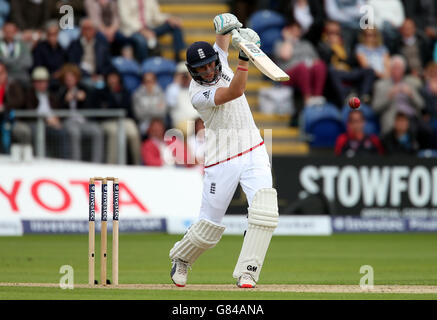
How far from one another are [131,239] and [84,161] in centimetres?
176

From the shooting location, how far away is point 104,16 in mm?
18891

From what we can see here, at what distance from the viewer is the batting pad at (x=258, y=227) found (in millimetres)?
8727

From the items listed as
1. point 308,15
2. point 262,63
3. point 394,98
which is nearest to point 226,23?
point 262,63

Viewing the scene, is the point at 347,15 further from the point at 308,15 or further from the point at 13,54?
the point at 13,54

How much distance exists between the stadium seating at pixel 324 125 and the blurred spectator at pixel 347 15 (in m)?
1.95

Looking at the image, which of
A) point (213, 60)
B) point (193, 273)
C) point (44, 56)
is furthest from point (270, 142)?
point (213, 60)

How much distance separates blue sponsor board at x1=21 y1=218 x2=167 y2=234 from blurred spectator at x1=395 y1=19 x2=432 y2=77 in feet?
19.3

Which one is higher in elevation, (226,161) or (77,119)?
(77,119)

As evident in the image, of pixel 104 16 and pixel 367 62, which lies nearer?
pixel 104 16

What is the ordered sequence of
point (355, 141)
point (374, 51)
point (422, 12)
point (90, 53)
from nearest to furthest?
1. point (355, 141)
2. point (90, 53)
3. point (374, 51)
4. point (422, 12)

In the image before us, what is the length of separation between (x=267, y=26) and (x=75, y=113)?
4481 mm

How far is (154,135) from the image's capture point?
673 inches

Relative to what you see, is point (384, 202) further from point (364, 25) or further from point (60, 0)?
point (60, 0)

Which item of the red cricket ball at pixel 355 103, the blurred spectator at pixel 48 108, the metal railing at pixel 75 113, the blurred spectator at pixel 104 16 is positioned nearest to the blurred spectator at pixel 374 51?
the blurred spectator at pixel 104 16
